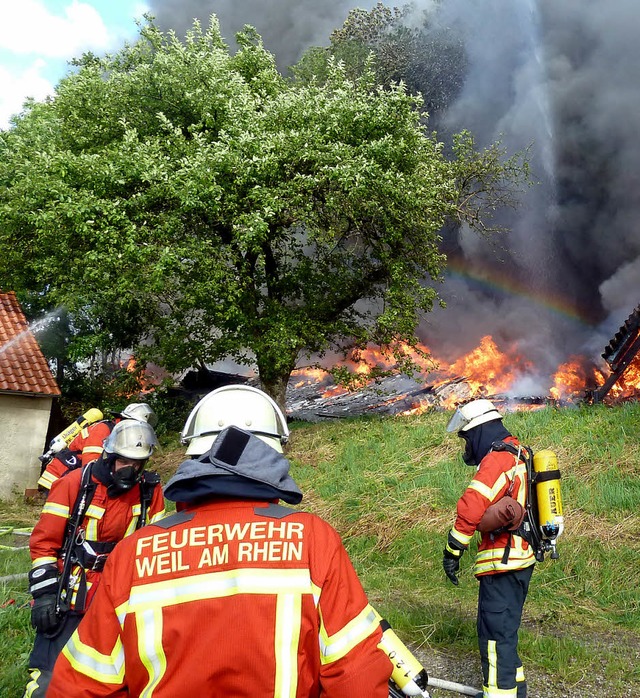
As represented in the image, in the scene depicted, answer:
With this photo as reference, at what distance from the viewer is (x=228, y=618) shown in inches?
61.4

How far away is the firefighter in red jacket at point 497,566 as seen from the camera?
378 centimetres

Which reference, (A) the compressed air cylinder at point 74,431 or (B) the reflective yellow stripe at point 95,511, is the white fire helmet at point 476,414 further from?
(A) the compressed air cylinder at point 74,431

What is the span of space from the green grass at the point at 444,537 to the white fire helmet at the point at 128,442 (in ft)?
6.34

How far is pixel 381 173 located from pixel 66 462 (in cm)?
947

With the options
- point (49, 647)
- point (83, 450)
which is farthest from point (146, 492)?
point (49, 647)

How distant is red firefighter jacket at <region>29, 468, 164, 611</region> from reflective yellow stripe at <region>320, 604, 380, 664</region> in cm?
250

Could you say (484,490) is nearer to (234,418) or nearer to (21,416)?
(234,418)

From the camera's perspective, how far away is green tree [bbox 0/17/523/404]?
12.1m

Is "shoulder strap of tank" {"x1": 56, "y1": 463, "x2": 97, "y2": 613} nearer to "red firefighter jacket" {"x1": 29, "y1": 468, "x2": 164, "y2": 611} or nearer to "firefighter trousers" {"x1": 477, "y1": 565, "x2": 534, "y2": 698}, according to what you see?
"red firefighter jacket" {"x1": 29, "y1": 468, "x2": 164, "y2": 611}

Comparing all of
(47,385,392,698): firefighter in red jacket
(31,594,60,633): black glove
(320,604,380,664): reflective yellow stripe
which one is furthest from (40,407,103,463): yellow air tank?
(320,604,380,664): reflective yellow stripe

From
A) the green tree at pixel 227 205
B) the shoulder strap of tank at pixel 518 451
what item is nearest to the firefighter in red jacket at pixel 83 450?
the shoulder strap of tank at pixel 518 451

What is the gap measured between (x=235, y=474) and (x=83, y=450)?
10.1 feet

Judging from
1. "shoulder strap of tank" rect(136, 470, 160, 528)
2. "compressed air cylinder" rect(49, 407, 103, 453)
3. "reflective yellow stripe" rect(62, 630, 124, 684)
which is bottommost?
"reflective yellow stripe" rect(62, 630, 124, 684)

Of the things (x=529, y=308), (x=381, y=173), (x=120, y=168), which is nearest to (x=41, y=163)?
(x=120, y=168)
